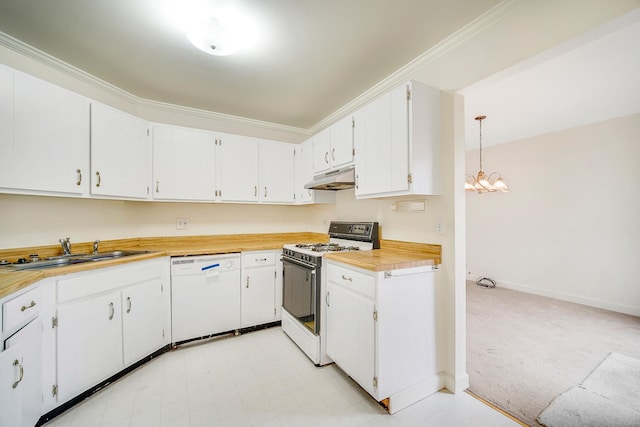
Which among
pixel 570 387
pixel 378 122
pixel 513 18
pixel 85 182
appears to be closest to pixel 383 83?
pixel 378 122

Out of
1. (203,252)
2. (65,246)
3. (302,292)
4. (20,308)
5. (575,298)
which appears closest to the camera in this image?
Answer: (20,308)

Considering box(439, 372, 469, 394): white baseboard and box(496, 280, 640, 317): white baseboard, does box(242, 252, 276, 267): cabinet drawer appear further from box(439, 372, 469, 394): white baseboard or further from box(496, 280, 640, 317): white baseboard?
box(496, 280, 640, 317): white baseboard

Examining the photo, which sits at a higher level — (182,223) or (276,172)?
(276,172)

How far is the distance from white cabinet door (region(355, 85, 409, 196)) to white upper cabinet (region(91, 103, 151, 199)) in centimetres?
210

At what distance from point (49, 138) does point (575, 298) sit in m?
6.18

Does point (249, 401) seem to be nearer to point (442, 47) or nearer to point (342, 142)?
point (342, 142)

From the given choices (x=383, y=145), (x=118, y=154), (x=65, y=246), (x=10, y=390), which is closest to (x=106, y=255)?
(x=65, y=246)

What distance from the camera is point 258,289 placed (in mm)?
2744

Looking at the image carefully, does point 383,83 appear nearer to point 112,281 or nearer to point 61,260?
point 112,281

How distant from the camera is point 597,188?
345 centimetres

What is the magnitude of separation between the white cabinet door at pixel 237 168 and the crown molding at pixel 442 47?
1.26 metres

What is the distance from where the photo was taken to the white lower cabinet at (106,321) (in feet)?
5.30

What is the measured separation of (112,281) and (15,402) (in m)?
0.78

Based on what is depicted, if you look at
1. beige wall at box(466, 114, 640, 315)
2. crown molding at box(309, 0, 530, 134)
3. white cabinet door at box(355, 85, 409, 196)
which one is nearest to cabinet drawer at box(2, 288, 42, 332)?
white cabinet door at box(355, 85, 409, 196)
